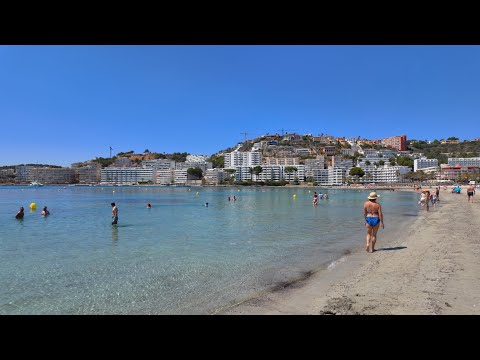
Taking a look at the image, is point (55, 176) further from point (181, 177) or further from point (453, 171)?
point (453, 171)

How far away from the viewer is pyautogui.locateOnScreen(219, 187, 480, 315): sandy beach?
4.83 meters

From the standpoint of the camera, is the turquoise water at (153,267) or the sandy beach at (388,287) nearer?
the sandy beach at (388,287)

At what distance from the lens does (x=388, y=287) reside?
5.81 m

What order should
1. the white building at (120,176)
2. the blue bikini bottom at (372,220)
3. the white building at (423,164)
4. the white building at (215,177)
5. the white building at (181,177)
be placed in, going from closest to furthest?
the blue bikini bottom at (372,220)
the white building at (215,177)
the white building at (423,164)
the white building at (181,177)
the white building at (120,176)

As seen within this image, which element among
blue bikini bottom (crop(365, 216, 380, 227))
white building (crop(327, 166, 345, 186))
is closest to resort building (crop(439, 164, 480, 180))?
white building (crop(327, 166, 345, 186))

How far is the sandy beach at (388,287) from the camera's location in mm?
4832

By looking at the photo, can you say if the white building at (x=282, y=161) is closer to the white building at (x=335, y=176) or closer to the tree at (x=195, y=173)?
the white building at (x=335, y=176)

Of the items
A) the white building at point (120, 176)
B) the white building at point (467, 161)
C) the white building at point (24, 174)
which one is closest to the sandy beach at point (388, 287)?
the white building at point (120, 176)

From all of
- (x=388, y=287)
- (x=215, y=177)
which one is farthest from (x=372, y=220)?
(x=215, y=177)

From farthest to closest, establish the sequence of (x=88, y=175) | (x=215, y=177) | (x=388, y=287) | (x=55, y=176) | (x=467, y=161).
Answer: (x=88, y=175)
(x=55, y=176)
(x=215, y=177)
(x=467, y=161)
(x=388, y=287)

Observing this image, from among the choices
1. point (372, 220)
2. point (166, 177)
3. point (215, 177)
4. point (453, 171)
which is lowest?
point (372, 220)

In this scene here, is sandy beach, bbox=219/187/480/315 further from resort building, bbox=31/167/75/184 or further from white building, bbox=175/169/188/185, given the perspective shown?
resort building, bbox=31/167/75/184

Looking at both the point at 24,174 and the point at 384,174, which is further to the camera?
the point at 24,174
